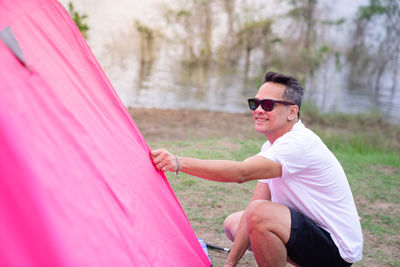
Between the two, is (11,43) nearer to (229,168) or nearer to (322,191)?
(229,168)

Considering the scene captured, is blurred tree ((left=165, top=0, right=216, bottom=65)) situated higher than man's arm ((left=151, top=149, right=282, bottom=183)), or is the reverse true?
blurred tree ((left=165, top=0, right=216, bottom=65))

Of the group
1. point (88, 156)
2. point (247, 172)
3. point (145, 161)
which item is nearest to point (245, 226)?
point (247, 172)

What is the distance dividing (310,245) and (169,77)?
16.5m

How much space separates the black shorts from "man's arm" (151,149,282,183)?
326mm

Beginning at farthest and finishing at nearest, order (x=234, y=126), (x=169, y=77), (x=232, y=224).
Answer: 1. (x=169, y=77)
2. (x=234, y=126)
3. (x=232, y=224)

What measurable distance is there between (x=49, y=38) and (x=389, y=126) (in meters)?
11.2

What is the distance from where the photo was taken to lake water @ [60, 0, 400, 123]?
14.2 metres

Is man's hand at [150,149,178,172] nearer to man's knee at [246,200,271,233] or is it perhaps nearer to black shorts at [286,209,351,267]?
man's knee at [246,200,271,233]

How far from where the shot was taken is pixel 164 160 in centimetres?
238

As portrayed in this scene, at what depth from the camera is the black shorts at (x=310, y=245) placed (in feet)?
7.79

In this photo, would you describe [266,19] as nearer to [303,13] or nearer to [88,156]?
[303,13]

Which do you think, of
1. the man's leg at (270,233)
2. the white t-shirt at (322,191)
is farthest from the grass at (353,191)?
the white t-shirt at (322,191)

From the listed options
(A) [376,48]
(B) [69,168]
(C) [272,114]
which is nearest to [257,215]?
(C) [272,114]

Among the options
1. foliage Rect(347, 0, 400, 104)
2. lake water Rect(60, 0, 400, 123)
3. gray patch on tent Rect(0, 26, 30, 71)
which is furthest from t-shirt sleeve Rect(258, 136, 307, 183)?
foliage Rect(347, 0, 400, 104)
